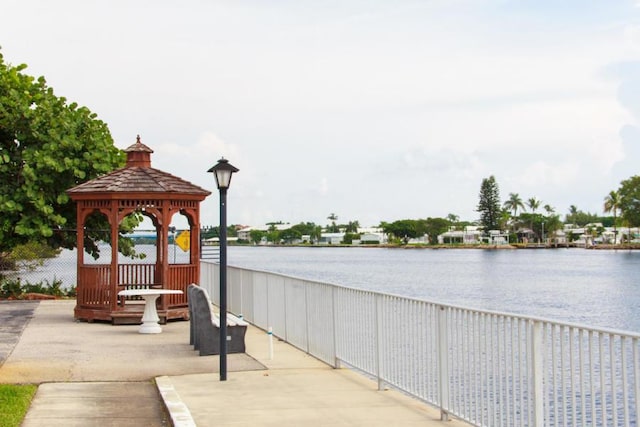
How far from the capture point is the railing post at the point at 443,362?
9.37 meters

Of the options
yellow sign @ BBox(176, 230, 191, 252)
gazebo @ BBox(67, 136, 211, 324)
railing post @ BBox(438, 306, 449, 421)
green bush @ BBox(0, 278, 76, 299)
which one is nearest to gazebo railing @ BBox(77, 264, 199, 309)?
gazebo @ BBox(67, 136, 211, 324)

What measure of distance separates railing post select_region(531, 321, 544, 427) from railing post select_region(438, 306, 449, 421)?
1.74 metres

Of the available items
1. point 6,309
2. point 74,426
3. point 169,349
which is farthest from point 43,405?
point 6,309

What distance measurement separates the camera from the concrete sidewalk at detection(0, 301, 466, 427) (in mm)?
9742

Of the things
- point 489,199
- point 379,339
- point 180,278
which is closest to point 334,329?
point 379,339

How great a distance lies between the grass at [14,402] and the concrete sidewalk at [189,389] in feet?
0.42

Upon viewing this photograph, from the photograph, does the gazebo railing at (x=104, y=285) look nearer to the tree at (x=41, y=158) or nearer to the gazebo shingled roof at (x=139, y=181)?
the gazebo shingled roof at (x=139, y=181)

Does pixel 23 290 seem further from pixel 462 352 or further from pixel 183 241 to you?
pixel 462 352

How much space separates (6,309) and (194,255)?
576cm

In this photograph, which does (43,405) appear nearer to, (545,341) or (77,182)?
(545,341)

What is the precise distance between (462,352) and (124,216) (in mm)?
13784

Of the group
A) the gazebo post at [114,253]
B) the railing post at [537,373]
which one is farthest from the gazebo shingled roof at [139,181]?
the railing post at [537,373]

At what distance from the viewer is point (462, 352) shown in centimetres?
896

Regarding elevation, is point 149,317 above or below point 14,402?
above
